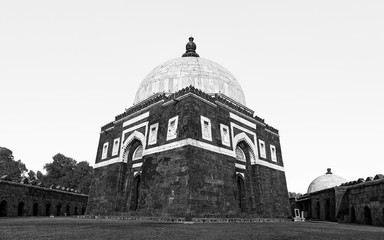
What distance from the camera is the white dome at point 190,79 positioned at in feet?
73.7

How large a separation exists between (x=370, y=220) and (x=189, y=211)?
41.8 ft

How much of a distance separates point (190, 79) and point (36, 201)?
16824 mm

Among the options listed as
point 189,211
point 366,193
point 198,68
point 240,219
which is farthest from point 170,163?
point 366,193

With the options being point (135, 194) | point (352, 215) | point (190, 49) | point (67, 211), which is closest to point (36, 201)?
point (67, 211)

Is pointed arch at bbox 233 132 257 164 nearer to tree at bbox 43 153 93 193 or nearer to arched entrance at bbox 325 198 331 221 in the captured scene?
arched entrance at bbox 325 198 331 221

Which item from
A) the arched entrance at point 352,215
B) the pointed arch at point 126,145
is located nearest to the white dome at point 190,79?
the pointed arch at point 126,145

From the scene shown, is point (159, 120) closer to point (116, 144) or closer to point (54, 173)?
point (116, 144)

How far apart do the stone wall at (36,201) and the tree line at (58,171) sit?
15.5m

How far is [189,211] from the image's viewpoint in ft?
46.5

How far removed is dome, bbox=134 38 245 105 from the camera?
2247 cm

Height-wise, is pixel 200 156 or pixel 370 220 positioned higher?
pixel 200 156

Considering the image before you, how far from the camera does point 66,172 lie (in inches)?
1887

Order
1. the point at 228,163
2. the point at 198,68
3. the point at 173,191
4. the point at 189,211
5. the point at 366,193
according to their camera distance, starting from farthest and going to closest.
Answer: the point at 198,68 → the point at 366,193 → the point at 228,163 → the point at 173,191 → the point at 189,211

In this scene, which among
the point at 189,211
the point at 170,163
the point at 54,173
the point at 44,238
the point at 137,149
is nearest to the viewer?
the point at 44,238
